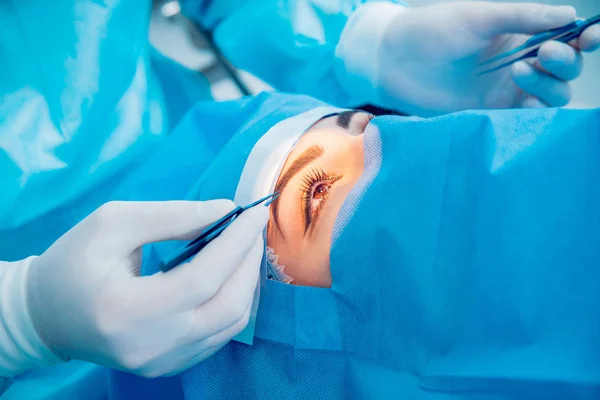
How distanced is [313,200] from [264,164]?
11 cm

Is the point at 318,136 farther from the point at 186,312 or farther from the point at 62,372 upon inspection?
the point at 62,372

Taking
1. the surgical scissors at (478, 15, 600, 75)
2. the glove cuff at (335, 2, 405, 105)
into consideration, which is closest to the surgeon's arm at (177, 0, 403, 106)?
the glove cuff at (335, 2, 405, 105)

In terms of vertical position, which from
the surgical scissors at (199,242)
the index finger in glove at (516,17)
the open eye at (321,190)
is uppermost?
the surgical scissors at (199,242)

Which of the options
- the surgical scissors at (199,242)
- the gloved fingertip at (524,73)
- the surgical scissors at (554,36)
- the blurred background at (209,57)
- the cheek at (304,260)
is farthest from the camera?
the blurred background at (209,57)

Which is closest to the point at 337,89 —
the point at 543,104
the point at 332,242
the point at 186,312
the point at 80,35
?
the point at 543,104

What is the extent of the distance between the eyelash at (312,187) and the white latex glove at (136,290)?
0.38ft

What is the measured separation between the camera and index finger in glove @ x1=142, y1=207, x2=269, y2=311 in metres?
0.61

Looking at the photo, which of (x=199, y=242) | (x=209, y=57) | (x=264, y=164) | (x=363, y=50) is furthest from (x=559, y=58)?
(x=209, y=57)

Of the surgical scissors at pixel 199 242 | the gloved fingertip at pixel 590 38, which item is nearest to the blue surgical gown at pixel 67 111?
the surgical scissors at pixel 199 242

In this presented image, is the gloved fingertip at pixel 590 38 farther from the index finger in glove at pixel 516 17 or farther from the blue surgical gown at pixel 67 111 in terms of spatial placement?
the blue surgical gown at pixel 67 111

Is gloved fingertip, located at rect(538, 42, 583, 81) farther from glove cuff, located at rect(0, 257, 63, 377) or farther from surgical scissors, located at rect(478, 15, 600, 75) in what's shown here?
glove cuff, located at rect(0, 257, 63, 377)

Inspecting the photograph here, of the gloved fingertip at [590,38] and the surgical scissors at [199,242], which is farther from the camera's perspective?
the gloved fingertip at [590,38]

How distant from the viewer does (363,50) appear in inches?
50.2

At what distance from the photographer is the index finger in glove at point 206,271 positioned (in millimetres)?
613
